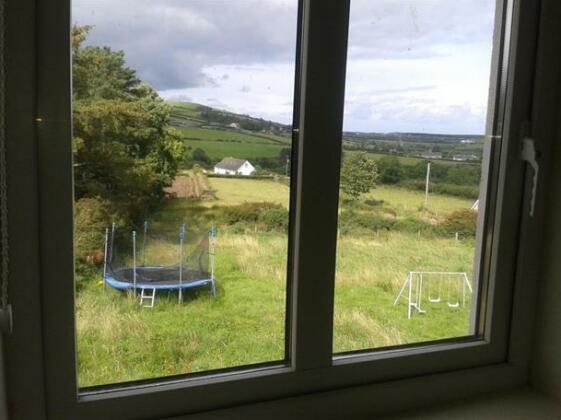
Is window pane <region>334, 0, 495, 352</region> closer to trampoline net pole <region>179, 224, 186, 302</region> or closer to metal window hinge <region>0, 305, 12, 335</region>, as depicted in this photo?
trampoline net pole <region>179, 224, 186, 302</region>

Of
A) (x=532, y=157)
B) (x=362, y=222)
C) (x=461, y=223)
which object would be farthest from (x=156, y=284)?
(x=532, y=157)

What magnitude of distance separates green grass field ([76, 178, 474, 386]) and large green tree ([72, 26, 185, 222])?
2.3 inches

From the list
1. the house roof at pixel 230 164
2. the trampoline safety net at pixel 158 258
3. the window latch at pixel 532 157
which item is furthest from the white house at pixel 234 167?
the window latch at pixel 532 157

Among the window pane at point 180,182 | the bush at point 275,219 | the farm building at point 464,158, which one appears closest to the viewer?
the window pane at point 180,182

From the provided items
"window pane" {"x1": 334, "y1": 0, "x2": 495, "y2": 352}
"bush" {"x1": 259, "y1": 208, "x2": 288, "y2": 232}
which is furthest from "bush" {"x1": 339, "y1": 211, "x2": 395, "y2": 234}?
"bush" {"x1": 259, "y1": 208, "x2": 288, "y2": 232}

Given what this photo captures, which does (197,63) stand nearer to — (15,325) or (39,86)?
(39,86)

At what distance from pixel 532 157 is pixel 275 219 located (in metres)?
0.50

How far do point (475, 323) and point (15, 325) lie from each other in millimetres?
848

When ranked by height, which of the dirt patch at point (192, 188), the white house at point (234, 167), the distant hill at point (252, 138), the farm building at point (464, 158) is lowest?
the dirt patch at point (192, 188)

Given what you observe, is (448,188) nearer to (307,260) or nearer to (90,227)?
(307,260)

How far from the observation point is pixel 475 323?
1.11 metres

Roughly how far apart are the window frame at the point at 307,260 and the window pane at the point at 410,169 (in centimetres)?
4

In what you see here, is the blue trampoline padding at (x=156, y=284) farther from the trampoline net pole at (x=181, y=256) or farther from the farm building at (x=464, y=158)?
the farm building at (x=464, y=158)

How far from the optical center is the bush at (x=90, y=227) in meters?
0.82
